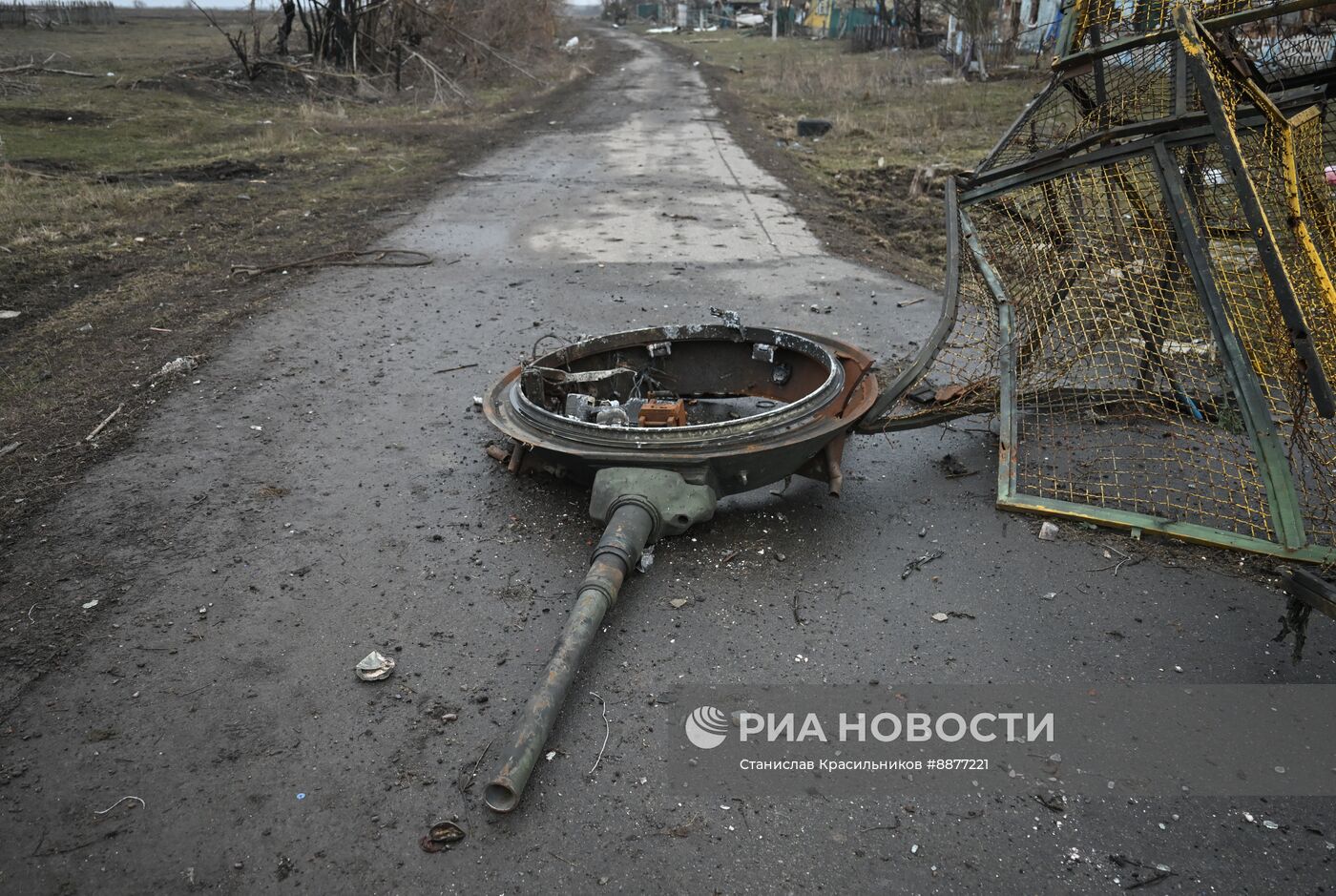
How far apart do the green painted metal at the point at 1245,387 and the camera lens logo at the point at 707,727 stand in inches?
84.5

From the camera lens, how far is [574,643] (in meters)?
2.94

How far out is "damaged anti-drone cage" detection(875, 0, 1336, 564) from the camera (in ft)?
10.6

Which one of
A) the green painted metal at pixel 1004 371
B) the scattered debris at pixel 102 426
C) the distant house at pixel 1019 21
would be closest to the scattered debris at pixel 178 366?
the scattered debris at pixel 102 426

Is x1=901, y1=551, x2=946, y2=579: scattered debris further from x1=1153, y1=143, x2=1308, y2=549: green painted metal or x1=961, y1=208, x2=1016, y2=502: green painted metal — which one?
x1=1153, y1=143, x2=1308, y2=549: green painted metal

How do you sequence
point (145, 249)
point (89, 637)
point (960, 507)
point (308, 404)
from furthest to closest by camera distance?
1. point (145, 249)
2. point (308, 404)
3. point (960, 507)
4. point (89, 637)

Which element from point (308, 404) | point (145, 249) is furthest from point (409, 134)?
point (308, 404)

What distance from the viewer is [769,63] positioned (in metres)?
29.0

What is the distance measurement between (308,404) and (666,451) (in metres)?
2.73

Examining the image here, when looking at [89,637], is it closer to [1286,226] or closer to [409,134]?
[1286,226]

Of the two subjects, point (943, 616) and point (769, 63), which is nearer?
point (943, 616)

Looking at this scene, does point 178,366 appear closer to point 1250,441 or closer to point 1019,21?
point 1250,441

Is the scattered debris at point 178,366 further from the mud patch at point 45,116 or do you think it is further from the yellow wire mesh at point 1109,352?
the mud patch at point 45,116

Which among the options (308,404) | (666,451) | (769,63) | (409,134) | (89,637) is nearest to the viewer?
(89,637)

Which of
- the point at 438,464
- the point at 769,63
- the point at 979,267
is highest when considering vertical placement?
the point at 769,63
